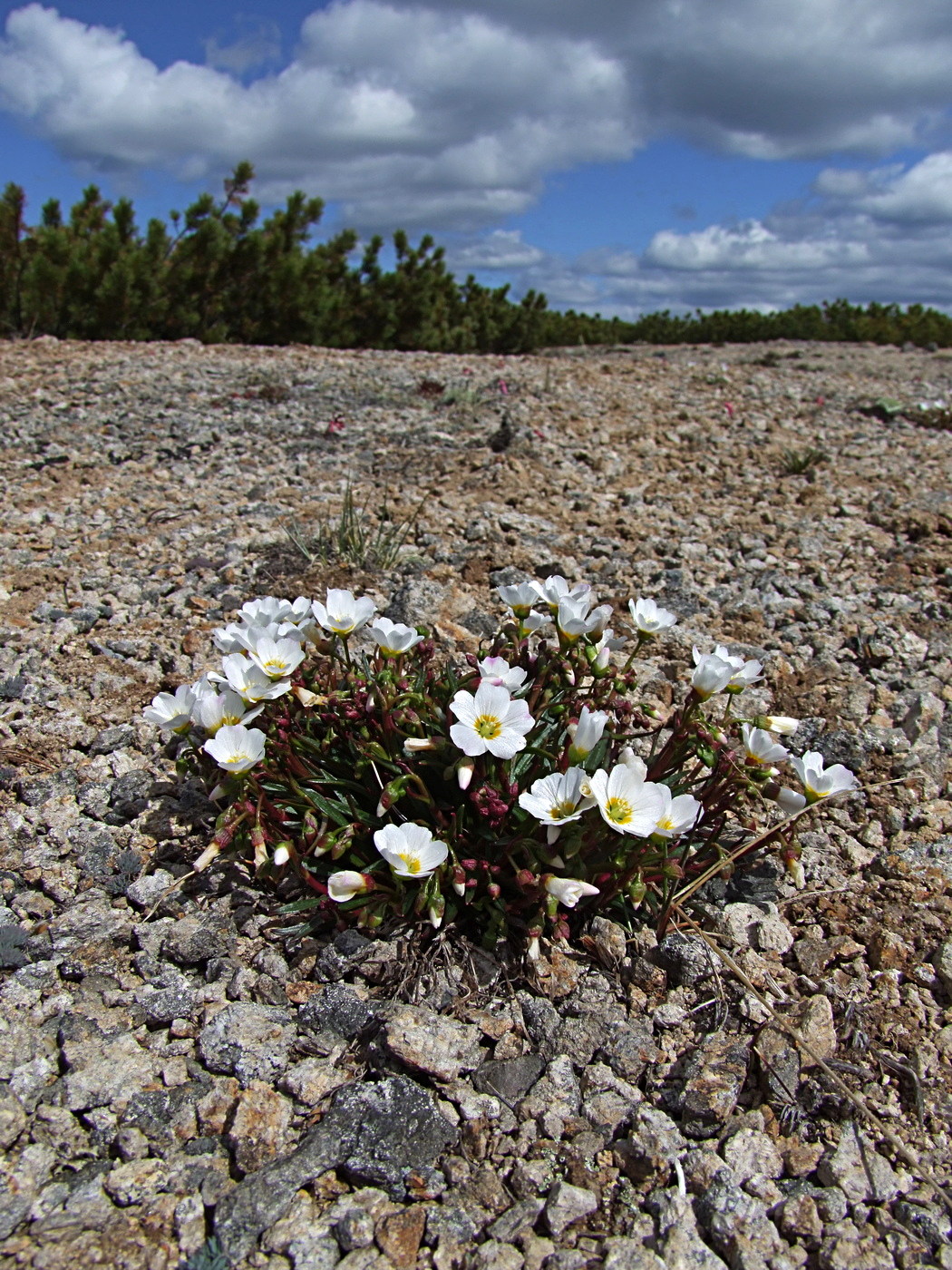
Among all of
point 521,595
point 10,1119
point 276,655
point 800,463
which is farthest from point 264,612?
point 800,463

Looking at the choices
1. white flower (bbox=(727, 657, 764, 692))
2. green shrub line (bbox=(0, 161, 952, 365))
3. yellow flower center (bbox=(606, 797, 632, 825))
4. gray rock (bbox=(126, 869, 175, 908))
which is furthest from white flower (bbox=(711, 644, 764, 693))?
green shrub line (bbox=(0, 161, 952, 365))

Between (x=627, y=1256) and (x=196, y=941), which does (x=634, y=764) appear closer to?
(x=627, y=1256)

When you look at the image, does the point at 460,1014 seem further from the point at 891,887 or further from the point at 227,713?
the point at 891,887

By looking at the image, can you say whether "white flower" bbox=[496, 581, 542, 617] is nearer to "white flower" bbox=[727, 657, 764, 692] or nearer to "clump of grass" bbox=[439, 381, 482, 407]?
"white flower" bbox=[727, 657, 764, 692]

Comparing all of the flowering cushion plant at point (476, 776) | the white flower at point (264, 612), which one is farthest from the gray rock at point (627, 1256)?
the white flower at point (264, 612)

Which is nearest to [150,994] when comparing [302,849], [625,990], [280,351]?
[302,849]

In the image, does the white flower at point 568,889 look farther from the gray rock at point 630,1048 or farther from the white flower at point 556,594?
the white flower at point 556,594

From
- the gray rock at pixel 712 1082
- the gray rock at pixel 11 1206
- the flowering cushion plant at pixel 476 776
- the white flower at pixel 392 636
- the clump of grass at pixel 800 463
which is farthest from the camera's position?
the clump of grass at pixel 800 463
